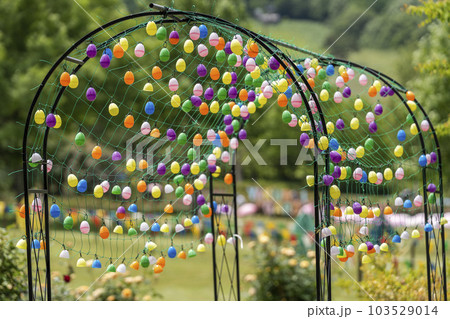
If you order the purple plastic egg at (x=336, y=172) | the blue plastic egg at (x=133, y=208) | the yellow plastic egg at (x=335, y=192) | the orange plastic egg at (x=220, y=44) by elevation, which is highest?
the orange plastic egg at (x=220, y=44)

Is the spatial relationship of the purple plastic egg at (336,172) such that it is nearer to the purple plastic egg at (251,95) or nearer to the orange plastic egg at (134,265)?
the purple plastic egg at (251,95)

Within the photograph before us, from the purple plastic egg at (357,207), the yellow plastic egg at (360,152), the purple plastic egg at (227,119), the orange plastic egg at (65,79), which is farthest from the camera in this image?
the purple plastic egg at (227,119)

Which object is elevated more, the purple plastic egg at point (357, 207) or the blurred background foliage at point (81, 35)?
the blurred background foliage at point (81, 35)

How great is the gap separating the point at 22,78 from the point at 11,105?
36.1 inches

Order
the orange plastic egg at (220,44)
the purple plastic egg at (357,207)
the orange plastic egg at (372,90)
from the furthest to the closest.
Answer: the orange plastic egg at (372,90) < the purple plastic egg at (357,207) < the orange plastic egg at (220,44)

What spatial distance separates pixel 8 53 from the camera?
16234mm

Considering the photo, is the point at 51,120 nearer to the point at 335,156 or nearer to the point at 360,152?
the point at 335,156

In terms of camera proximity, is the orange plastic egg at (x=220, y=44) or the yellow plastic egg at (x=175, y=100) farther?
the yellow plastic egg at (x=175, y=100)

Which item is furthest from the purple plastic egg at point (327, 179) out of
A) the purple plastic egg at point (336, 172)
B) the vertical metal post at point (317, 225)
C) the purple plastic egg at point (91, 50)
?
the purple plastic egg at point (91, 50)

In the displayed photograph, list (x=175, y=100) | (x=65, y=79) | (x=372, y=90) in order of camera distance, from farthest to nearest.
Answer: (x=372, y=90)
(x=175, y=100)
(x=65, y=79)

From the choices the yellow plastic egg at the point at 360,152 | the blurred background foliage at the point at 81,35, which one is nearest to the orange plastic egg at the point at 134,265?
the blurred background foliage at the point at 81,35

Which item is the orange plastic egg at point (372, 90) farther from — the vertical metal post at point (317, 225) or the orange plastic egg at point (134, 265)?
the orange plastic egg at point (134, 265)

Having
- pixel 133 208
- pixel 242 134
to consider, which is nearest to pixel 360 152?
pixel 242 134
